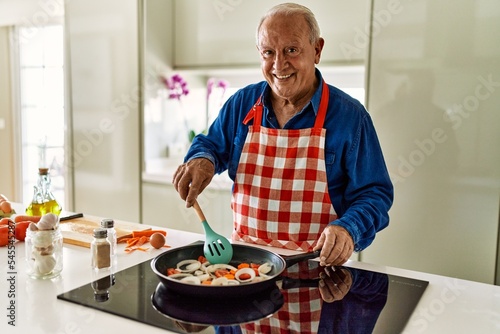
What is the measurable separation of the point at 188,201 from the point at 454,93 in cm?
124

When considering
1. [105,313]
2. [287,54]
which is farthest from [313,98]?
[105,313]

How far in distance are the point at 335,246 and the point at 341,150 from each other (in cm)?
43

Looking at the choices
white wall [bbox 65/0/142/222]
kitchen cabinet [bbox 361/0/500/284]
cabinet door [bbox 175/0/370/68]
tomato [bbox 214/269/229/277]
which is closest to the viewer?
tomato [bbox 214/269/229/277]

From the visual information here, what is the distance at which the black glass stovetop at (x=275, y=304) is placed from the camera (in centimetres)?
89

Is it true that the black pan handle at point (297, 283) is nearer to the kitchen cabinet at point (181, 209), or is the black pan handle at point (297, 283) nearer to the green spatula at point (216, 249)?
the green spatula at point (216, 249)

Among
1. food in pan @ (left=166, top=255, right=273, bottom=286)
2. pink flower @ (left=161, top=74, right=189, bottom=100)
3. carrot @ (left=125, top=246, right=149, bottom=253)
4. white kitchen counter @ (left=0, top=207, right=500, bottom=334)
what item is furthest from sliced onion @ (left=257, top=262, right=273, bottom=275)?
pink flower @ (left=161, top=74, right=189, bottom=100)

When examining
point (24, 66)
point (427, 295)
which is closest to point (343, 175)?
point (427, 295)

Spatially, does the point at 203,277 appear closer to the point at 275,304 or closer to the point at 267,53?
the point at 275,304

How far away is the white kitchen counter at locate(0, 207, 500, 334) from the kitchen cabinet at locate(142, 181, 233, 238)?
4.46 ft

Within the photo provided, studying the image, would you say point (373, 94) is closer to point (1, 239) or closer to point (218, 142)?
point (218, 142)

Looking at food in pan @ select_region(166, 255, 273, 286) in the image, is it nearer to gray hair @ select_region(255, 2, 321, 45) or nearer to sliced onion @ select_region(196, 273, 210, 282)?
sliced onion @ select_region(196, 273, 210, 282)

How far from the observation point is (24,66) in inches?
151

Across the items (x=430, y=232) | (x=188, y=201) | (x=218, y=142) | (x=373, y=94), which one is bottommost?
(x=430, y=232)

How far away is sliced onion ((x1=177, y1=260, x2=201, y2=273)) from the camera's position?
3.69 feet
